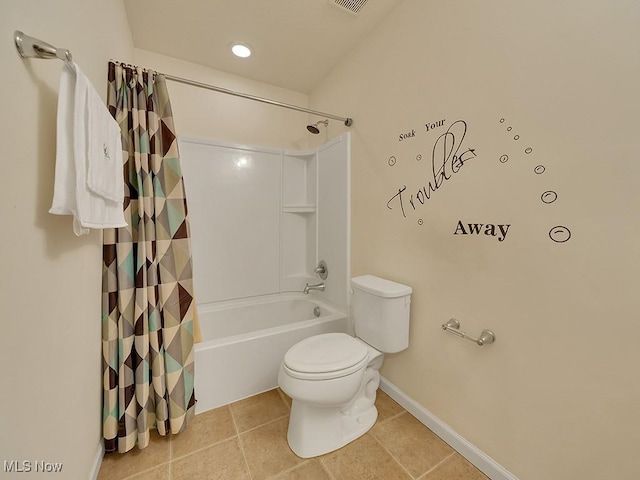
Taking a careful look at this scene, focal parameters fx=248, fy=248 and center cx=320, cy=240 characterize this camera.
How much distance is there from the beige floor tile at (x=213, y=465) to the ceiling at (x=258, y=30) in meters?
2.47

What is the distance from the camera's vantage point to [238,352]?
60.1 inches

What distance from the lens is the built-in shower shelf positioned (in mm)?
2395

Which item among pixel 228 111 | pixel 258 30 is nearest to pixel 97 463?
pixel 228 111

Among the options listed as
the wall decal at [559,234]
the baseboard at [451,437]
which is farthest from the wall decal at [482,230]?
the baseboard at [451,437]

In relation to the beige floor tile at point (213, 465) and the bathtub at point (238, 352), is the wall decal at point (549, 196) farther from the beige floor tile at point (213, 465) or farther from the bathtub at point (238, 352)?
the beige floor tile at point (213, 465)

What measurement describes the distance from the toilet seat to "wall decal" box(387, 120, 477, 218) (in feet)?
2.69

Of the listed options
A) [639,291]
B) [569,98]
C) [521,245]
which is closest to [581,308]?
[639,291]

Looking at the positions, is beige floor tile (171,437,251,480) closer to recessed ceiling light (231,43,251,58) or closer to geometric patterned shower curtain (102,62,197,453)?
geometric patterned shower curtain (102,62,197,453)

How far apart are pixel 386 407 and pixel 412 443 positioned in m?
0.25

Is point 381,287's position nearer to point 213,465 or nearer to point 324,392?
point 324,392

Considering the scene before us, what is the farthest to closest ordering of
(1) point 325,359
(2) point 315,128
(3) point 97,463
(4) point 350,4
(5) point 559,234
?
(2) point 315,128
(4) point 350,4
(1) point 325,359
(3) point 97,463
(5) point 559,234

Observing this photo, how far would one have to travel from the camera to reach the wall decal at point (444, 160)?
3.83 feet

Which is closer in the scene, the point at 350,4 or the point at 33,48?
the point at 33,48

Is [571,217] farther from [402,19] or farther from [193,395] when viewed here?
[193,395]
